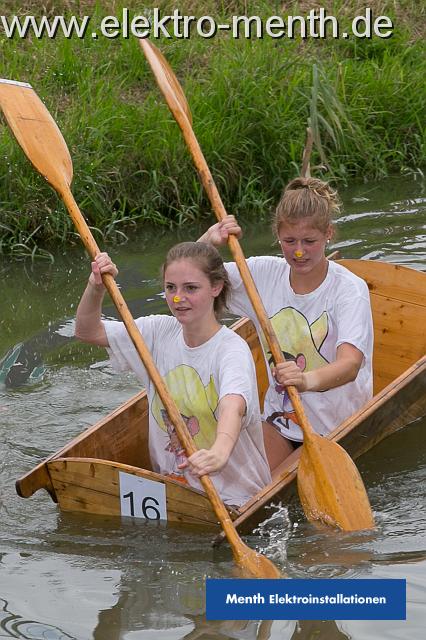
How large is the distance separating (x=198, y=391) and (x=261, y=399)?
1428 mm

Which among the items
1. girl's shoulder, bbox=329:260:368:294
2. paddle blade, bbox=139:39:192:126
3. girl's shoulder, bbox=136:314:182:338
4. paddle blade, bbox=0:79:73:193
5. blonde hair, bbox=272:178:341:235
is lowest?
girl's shoulder, bbox=136:314:182:338

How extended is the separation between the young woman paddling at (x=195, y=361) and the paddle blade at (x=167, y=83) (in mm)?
1087

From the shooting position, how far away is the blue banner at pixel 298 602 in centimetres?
436

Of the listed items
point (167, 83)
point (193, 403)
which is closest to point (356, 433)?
point (193, 403)

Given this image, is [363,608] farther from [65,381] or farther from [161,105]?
[161,105]

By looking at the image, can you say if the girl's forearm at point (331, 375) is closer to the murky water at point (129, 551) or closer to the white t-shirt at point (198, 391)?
the white t-shirt at point (198, 391)

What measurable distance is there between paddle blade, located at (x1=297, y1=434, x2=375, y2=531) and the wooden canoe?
64mm

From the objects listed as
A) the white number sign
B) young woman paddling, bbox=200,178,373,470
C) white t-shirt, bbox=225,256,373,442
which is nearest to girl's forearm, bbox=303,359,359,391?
young woman paddling, bbox=200,178,373,470

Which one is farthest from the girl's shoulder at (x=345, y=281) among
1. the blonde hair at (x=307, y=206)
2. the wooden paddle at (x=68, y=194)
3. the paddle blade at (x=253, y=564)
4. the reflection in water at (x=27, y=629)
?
the reflection in water at (x=27, y=629)

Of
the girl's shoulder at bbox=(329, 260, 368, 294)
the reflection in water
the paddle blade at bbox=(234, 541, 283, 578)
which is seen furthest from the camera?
the girl's shoulder at bbox=(329, 260, 368, 294)

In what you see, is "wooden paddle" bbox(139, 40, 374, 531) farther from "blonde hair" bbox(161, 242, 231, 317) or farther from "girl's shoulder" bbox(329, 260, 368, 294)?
"girl's shoulder" bbox(329, 260, 368, 294)

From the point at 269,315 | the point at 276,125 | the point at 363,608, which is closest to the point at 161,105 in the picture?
the point at 276,125

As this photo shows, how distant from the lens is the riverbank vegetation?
8508mm

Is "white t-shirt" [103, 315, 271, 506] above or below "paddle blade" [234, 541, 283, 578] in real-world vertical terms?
above
